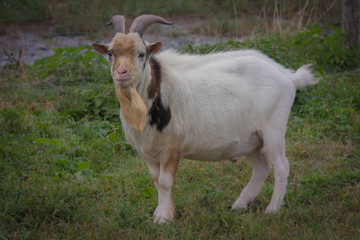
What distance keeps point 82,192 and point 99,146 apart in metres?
1.21

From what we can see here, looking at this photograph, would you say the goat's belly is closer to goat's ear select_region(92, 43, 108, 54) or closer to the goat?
the goat

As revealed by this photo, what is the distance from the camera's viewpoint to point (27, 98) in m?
7.47

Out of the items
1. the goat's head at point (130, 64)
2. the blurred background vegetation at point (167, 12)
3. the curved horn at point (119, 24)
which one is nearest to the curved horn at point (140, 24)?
the goat's head at point (130, 64)

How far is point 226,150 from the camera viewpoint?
4793mm

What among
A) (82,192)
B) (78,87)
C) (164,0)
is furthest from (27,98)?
(164,0)

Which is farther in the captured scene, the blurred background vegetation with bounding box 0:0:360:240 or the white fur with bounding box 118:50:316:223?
the white fur with bounding box 118:50:316:223

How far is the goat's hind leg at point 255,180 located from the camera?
4965 mm

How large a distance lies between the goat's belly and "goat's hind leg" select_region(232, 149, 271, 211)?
0.25m

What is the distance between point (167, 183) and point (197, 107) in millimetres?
846

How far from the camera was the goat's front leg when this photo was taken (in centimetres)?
452

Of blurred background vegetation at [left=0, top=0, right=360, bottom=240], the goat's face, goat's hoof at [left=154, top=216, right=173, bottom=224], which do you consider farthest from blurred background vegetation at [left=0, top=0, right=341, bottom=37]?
goat's hoof at [left=154, top=216, right=173, bottom=224]

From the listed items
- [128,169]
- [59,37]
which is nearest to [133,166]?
[128,169]

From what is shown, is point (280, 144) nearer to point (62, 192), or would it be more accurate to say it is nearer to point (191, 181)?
point (191, 181)

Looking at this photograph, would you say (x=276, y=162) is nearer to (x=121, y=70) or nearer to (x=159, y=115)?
(x=159, y=115)
